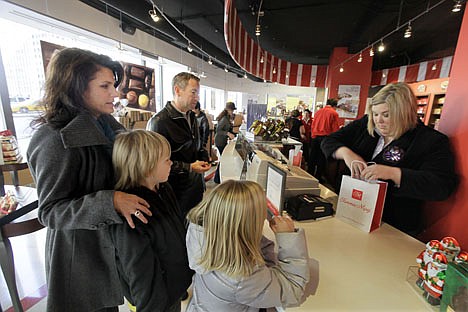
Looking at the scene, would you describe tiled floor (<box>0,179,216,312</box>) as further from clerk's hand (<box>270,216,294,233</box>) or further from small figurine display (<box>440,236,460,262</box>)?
small figurine display (<box>440,236,460,262</box>)

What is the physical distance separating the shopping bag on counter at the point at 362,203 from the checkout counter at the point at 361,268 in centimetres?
5

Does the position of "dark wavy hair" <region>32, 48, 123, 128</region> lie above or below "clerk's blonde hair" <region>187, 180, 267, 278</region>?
above

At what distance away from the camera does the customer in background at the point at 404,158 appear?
3.79 feet

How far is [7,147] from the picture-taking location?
6.31ft

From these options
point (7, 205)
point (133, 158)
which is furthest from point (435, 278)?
point (7, 205)

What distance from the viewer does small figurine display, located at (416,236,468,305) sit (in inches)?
30.5

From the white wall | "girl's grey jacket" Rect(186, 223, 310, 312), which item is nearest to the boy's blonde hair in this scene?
"girl's grey jacket" Rect(186, 223, 310, 312)

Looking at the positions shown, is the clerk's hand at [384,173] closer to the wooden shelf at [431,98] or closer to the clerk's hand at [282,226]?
the clerk's hand at [282,226]

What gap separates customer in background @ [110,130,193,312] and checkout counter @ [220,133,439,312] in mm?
544

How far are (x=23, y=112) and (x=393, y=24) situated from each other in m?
8.23

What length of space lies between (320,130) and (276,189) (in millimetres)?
4197

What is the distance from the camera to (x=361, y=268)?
0.99 metres

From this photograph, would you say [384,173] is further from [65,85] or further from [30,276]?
[30,276]

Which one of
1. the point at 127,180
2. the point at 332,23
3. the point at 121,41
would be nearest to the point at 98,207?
the point at 127,180
